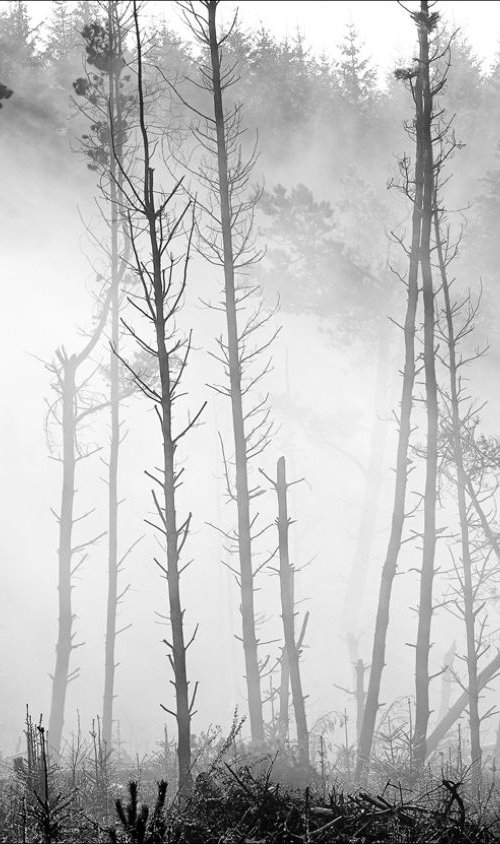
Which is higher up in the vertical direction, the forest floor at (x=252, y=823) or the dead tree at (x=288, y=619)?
the dead tree at (x=288, y=619)

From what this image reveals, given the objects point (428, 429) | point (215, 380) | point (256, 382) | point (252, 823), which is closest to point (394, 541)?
point (428, 429)

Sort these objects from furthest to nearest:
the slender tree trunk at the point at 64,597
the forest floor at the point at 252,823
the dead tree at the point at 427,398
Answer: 1. the slender tree trunk at the point at 64,597
2. the dead tree at the point at 427,398
3. the forest floor at the point at 252,823

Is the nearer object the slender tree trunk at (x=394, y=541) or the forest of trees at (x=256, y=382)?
the slender tree trunk at (x=394, y=541)

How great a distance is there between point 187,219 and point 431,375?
25084 mm

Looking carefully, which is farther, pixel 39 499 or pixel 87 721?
pixel 39 499

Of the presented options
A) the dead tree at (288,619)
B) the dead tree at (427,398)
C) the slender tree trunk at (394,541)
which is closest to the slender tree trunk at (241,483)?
the dead tree at (288,619)

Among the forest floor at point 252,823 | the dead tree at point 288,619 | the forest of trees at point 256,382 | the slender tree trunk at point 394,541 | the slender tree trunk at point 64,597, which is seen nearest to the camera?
the forest floor at point 252,823

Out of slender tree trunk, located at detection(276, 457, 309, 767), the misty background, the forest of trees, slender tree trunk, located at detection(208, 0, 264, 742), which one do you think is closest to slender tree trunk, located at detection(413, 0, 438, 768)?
slender tree trunk, located at detection(276, 457, 309, 767)

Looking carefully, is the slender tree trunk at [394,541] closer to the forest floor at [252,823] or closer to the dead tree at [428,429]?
the dead tree at [428,429]

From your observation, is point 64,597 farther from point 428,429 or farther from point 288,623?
point 428,429

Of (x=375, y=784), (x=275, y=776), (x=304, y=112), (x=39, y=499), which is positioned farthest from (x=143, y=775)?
(x=304, y=112)

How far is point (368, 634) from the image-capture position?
3080 cm

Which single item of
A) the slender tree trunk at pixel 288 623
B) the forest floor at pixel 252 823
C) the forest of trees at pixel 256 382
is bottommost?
the forest floor at pixel 252 823

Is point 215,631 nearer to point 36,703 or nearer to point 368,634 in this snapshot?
point 368,634
